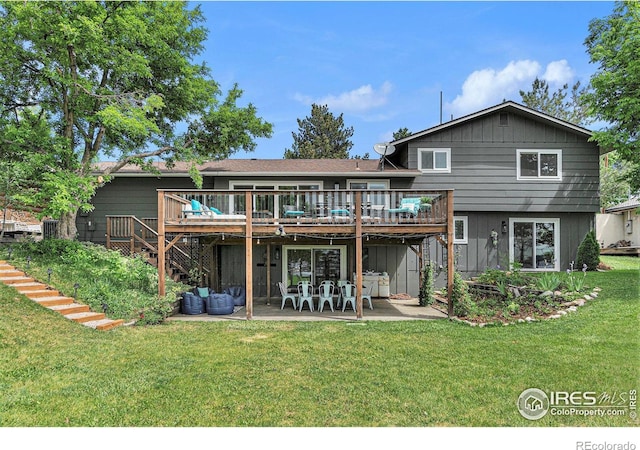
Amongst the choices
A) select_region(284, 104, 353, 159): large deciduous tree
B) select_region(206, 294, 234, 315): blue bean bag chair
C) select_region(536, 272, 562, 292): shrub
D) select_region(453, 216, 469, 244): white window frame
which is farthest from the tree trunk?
select_region(284, 104, 353, 159): large deciduous tree

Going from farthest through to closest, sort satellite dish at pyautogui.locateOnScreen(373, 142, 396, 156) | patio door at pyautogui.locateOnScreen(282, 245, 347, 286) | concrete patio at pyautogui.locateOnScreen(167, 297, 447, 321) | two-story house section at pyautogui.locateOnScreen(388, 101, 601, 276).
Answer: satellite dish at pyautogui.locateOnScreen(373, 142, 396, 156) < two-story house section at pyautogui.locateOnScreen(388, 101, 601, 276) < patio door at pyautogui.locateOnScreen(282, 245, 347, 286) < concrete patio at pyautogui.locateOnScreen(167, 297, 447, 321)

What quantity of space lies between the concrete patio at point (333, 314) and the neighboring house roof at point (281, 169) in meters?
4.44

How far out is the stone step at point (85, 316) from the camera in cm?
804

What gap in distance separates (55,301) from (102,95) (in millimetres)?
6545

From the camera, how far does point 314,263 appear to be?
44.7 feet

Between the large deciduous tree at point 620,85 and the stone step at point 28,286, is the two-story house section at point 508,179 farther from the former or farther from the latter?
the stone step at point 28,286

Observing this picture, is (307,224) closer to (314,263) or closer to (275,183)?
(314,263)

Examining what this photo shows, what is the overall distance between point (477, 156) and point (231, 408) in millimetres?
12487

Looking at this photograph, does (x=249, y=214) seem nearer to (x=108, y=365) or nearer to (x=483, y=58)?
(x=108, y=365)

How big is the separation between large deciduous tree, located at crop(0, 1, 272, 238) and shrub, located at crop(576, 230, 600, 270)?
477 inches

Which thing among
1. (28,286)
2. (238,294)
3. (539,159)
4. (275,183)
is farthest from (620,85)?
(28,286)

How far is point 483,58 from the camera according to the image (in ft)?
43.7

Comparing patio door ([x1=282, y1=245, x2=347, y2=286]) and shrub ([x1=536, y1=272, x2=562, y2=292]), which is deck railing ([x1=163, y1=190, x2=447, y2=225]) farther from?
shrub ([x1=536, y1=272, x2=562, y2=292])

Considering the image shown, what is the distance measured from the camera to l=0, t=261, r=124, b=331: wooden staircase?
8102 mm
